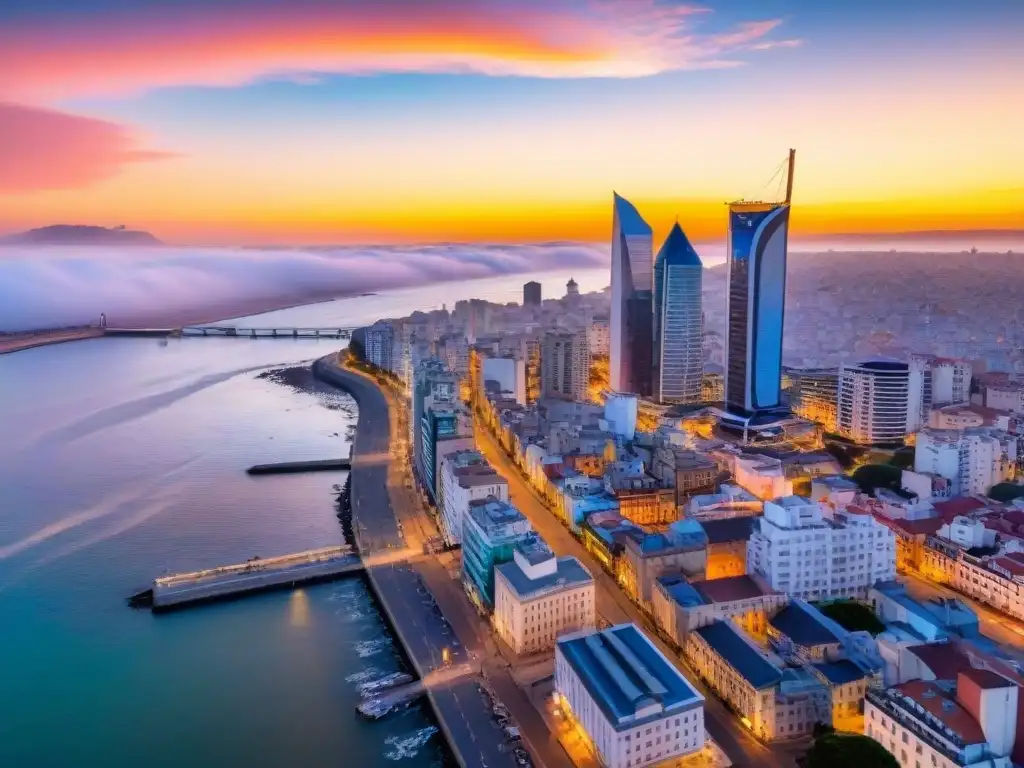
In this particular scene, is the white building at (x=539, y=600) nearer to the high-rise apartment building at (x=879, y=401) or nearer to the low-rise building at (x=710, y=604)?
the low-rise building at (x=710, y=604)

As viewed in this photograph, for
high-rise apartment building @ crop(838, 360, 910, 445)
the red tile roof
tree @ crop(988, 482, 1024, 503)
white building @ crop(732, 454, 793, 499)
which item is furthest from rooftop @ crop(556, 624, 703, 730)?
high-rise apartment building @ crop(838, 360, 910, 445)

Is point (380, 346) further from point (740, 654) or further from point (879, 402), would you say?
point (740, 654)

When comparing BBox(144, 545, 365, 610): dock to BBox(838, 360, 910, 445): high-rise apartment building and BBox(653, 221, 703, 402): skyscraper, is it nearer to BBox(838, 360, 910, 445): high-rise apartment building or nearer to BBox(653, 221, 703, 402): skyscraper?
BBox(838, 360, 910, 445): high-rise apartment building

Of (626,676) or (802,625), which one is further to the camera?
(802,625)

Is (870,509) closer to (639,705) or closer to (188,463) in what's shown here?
(639,705)

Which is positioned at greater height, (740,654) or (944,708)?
(944,708)

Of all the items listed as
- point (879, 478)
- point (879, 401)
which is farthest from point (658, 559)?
point (879, 401)

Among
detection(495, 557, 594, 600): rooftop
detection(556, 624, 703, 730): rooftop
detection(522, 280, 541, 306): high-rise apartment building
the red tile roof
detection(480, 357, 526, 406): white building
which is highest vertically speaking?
detection(522, 280, 541, 306): high-rise apartment building
